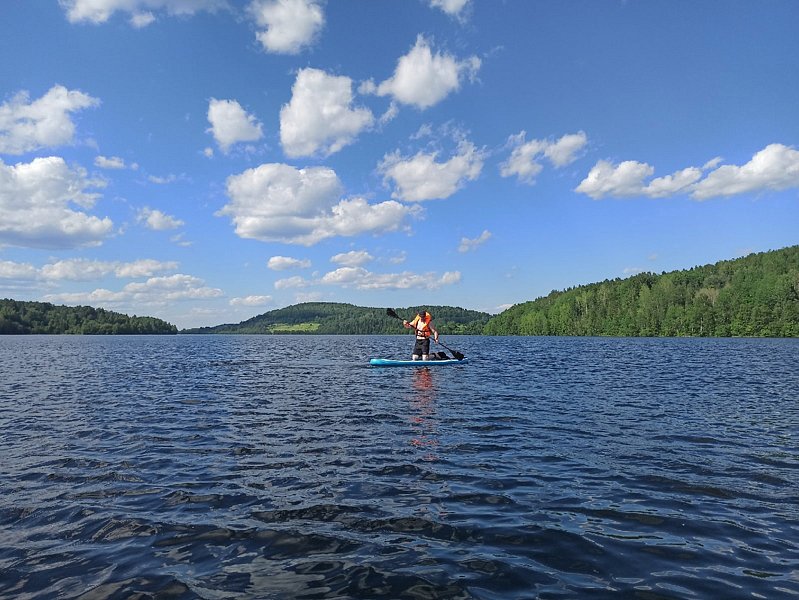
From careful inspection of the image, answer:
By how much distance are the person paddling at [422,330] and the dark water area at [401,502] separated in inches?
670

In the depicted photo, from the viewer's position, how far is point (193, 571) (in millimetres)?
7352

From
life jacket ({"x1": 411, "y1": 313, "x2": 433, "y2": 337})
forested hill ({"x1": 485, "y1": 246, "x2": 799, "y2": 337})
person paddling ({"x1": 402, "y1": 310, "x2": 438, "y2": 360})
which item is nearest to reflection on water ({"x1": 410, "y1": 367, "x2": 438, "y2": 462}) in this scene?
person paddling ({"x1": 402, "y1": 310, "x2": 438, "y2": 360})

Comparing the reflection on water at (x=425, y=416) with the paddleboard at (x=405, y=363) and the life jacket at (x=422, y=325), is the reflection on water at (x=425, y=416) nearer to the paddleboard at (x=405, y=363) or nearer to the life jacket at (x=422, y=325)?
the life jacket at (x=422, y=325)

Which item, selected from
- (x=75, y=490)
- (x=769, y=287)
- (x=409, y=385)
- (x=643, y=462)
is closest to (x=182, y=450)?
(x=75, y=490)

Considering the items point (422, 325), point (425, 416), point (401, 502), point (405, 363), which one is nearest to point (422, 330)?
point (422, 325)

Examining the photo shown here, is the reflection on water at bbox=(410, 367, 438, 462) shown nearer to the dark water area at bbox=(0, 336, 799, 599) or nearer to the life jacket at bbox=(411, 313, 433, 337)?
the dark water area at bbox=(0, 336, 799, 599)

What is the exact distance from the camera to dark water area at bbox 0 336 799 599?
7.12 meters

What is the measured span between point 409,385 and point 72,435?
18.1 m

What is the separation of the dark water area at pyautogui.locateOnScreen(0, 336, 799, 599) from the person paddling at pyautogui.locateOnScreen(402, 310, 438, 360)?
17020 mm

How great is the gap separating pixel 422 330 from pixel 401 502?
29869mm

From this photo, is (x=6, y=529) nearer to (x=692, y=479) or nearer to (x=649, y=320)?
(x=692, y=479)

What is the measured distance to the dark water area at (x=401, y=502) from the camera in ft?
23.4

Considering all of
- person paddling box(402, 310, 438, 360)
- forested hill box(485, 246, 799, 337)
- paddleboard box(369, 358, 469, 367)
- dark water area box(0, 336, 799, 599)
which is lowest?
dark water area box(0, 336, 799, 599)

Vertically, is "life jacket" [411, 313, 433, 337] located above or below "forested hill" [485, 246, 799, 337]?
below
